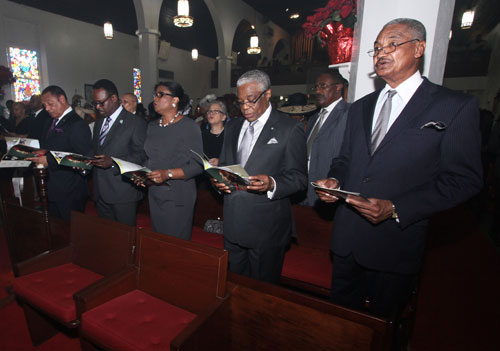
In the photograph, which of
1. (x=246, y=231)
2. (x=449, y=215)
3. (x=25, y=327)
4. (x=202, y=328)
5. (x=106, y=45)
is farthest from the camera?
(x=106, y=45)

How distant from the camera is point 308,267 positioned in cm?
222

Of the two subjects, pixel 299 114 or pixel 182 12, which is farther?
pixel 182 12

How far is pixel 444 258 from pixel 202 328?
3120mm

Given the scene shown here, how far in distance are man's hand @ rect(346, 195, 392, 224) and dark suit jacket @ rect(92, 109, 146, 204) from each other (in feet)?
A: 5.86

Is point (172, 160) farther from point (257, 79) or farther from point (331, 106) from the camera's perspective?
point (331, 106)

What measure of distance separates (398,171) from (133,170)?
4.58ft

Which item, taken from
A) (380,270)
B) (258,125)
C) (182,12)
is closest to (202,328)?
(380,270)

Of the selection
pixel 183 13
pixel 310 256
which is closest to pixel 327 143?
pixel 310 256

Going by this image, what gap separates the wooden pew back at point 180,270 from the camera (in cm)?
144

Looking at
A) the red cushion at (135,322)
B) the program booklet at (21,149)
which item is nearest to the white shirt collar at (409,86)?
the red cushion at (135,322)

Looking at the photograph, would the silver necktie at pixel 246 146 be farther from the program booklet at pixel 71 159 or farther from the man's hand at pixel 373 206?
the program booklet at pixel 71 159

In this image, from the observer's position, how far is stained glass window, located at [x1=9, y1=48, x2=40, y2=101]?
31.0 ft

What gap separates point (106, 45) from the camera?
39.8 ft

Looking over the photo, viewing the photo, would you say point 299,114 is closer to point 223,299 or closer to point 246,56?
point 223,299
